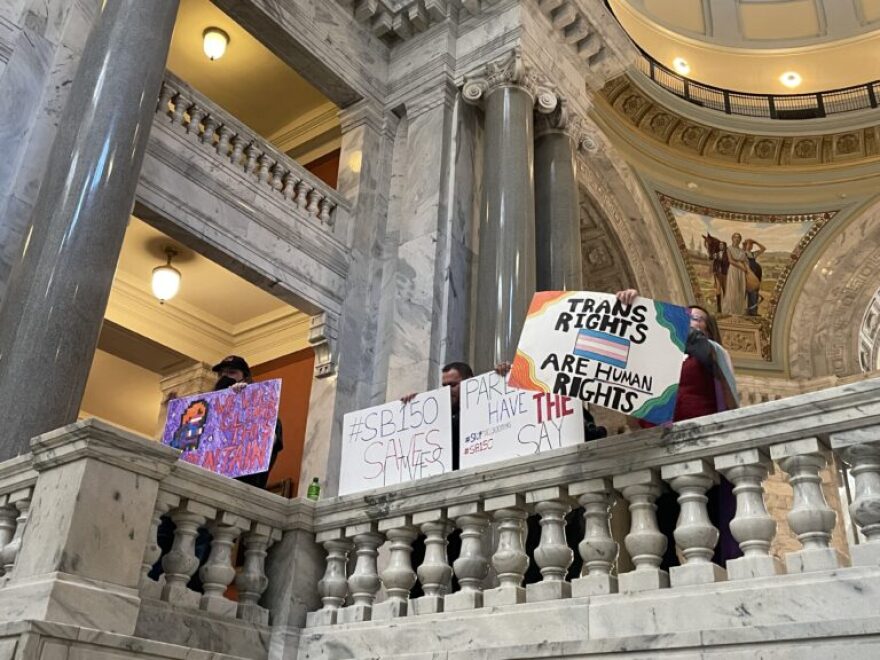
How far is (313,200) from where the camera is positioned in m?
8.35

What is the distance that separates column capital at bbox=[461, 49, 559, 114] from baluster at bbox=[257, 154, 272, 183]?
209 cm

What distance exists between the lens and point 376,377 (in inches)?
314

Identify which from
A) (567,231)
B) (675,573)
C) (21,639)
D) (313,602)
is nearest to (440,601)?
(313,602)

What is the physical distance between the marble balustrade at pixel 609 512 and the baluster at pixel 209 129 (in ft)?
14.6

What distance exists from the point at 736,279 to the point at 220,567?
13.1 m

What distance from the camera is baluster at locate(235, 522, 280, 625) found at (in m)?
3.76

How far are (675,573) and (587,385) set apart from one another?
728 mm

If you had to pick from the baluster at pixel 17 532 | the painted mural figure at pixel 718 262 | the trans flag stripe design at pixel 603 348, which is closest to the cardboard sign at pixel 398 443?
the trans flag stripe design at pixel 603 348

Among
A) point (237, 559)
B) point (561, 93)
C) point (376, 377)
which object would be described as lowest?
point (237, 559)

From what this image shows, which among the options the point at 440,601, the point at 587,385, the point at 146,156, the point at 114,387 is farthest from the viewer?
the point at 114,387

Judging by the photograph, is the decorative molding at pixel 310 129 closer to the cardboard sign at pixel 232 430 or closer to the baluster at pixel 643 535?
the cardboard sign at pixel 232 430

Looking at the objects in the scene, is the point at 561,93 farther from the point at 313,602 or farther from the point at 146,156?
the point at 313,602

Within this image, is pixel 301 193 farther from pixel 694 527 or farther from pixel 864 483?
pixel 864 483

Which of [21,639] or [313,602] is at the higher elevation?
[313,602]
